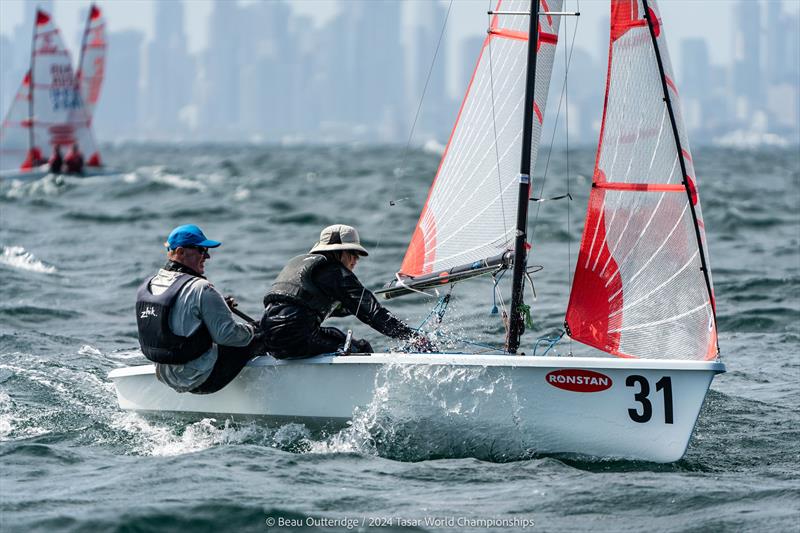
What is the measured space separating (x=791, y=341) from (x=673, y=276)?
3.80 m

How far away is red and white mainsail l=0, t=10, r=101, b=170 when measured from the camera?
27.6 metres

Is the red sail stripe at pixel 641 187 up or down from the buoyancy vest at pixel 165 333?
up

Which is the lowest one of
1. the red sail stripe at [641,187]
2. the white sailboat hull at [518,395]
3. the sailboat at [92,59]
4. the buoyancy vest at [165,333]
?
the white sailboat hull at [518,395]

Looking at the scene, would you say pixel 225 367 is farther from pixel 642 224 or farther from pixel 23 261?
pixel 23 261

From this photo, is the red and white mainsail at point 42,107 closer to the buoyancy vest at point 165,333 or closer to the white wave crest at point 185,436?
the white wave crest at point 185,436

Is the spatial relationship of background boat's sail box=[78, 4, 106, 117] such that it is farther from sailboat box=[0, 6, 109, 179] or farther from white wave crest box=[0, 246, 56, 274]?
white wave crest box=[0, 246, 56, 274]

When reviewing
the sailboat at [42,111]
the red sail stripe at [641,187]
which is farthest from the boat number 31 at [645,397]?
the sailboat at [42,111]

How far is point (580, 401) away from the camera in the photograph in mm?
5598

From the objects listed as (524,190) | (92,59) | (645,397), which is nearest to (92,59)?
(92,59)

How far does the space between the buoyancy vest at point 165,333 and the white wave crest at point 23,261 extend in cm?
777

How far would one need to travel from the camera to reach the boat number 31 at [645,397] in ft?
18.0

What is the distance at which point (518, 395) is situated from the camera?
5668 mm

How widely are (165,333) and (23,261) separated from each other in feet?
28.9

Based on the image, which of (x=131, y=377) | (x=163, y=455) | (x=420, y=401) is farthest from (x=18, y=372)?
(x=420, y=401)
